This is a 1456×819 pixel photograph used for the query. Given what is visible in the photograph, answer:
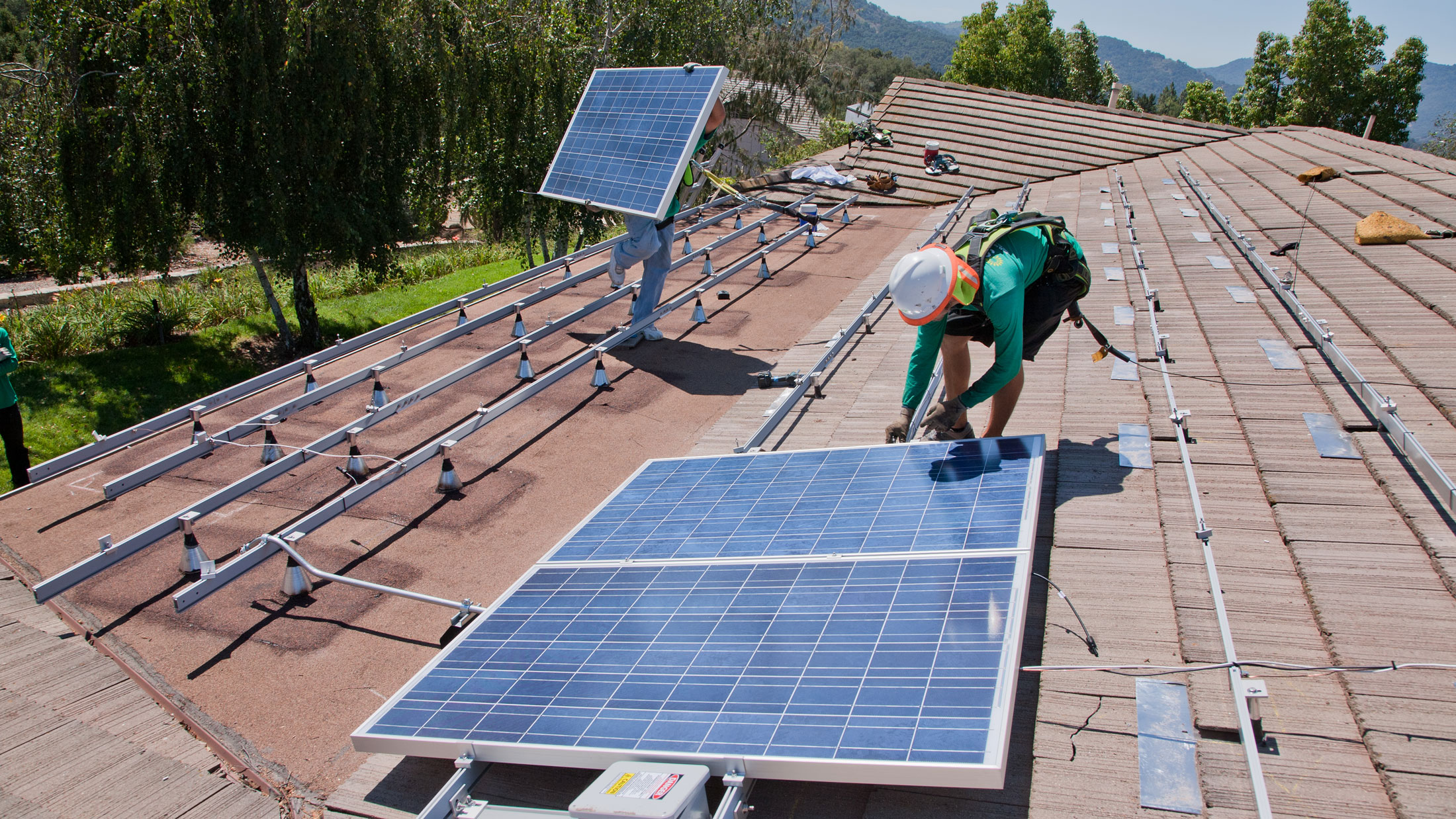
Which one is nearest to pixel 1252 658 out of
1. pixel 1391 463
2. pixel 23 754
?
pixel 1391 463

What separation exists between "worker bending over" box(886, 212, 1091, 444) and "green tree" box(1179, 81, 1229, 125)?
90.8 metres

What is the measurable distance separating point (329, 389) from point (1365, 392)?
30.7ft

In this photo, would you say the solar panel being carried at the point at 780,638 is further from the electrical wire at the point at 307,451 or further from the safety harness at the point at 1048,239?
the electrical wire at the point at 307,451

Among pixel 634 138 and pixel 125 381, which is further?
pixel 125 381

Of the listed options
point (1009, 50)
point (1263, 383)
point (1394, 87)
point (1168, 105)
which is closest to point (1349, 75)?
point (1394, 87)

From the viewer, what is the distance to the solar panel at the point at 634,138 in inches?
465

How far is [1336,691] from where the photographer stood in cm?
345

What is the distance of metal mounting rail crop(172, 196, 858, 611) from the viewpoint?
5883mm

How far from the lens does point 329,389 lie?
949 centimetres

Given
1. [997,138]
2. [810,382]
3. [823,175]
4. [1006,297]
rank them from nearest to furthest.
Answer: [1006,297] < [810,382] < [823,175] < [997,138]

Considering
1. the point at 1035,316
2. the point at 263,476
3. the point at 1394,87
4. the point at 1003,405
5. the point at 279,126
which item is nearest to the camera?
the point at 1003,405

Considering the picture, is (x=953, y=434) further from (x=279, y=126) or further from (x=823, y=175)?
(x=823, y=175)

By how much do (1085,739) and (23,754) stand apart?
16.1ft

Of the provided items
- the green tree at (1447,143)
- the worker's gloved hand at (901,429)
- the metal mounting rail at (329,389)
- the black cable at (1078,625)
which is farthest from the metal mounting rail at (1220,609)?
the green tree at (1447,143)
